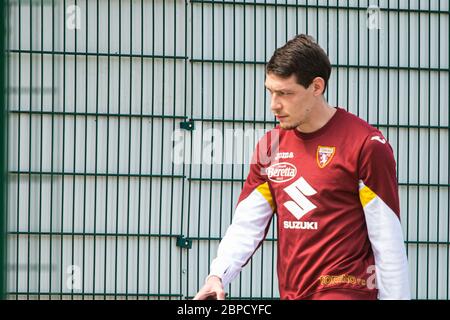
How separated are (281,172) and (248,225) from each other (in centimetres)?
24

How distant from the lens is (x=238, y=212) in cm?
384

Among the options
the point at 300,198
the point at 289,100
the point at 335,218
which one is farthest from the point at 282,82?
the point at 335,218

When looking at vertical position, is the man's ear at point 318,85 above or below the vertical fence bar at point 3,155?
above

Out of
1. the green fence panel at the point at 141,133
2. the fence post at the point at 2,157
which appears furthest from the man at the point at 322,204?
the green fence panel at the point at 141,133

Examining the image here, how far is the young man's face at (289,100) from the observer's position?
366 cm

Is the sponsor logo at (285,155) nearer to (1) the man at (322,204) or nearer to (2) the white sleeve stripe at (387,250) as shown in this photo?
(1) the man at (322,204)

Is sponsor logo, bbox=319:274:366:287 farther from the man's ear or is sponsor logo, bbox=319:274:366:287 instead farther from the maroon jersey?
the man's ear

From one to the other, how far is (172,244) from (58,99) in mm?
1216

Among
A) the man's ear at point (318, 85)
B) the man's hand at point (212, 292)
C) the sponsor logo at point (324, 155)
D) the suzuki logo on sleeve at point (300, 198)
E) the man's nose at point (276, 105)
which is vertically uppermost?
the man's ear at point (318, 85)

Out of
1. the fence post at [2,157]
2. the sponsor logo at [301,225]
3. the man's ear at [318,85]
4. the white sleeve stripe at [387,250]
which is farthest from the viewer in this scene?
the man's ear at [318,85]

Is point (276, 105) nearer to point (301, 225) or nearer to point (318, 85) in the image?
point (318, 85)

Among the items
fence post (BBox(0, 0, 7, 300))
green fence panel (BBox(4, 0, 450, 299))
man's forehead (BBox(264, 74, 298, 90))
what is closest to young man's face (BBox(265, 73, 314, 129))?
man's forehead (BBox(264, 74, 298, 90))

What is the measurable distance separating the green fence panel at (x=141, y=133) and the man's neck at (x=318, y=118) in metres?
3.04
